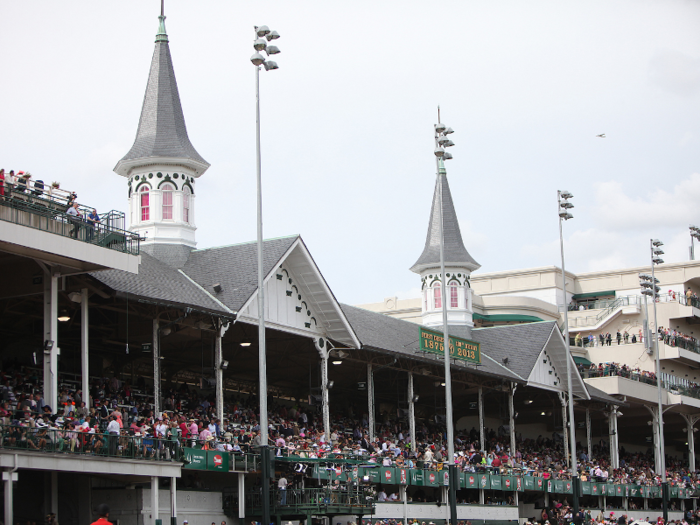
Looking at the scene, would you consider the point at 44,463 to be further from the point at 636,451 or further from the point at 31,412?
the point at 636,451

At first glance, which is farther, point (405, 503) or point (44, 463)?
point (405, 503)

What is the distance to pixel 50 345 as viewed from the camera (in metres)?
27.0

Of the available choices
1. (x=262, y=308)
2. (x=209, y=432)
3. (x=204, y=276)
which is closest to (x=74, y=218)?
(x=262, y=308)

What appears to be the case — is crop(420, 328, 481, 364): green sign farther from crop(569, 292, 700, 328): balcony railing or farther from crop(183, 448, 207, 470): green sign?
crop(569, 292, 700, 328): balcony railing

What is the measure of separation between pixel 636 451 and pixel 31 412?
66580 millimetres

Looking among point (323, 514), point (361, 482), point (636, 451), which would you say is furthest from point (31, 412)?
point (636, 451)

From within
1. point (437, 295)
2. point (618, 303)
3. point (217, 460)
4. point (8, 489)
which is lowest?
point (8, 489)

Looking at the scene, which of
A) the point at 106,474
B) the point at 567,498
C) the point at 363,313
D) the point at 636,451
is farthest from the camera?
the point at 636,451

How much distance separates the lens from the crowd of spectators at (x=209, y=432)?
2552cm

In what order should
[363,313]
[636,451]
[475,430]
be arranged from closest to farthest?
[363,313] < [475,430] < [636,451]

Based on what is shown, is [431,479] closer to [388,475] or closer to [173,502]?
[388,475]

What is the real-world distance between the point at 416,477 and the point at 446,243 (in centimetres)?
2593

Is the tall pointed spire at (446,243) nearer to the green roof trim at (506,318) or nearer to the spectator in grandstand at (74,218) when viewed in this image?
the green roof trim at (506,318)

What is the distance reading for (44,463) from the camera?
78.9ft
